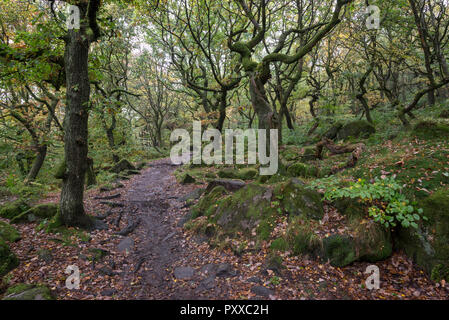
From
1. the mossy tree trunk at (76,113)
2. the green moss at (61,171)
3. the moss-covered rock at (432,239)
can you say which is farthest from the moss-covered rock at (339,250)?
the green moss at (61,171)

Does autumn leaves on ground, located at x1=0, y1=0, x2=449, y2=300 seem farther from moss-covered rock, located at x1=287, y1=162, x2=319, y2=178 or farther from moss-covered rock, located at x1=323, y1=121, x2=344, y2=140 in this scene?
moss-covered rock, located at x1=323, y1=121, x2=344, y2=140

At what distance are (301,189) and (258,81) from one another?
458 centimetres

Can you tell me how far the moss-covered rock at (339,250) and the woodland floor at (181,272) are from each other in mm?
139

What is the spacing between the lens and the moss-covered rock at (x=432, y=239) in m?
3.60

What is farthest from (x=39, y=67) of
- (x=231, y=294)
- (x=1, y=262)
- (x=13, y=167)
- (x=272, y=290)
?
(x=13, y=167)

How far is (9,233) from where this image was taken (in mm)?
5426

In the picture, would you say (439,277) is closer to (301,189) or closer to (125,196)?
(301,189)

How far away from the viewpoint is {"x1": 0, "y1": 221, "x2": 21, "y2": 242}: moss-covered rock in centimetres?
526

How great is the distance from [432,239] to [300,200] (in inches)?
96.6

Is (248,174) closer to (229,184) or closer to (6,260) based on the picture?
(229,184)

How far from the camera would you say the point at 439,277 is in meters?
3.53

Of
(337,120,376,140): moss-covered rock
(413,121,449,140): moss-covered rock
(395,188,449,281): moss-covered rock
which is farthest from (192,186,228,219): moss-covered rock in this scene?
(337,120,376,140): moss-covered rock

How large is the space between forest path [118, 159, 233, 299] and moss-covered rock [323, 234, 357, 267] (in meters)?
2.21

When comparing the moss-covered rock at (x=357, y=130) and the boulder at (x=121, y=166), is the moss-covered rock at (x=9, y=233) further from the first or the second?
the moss-covered rock at (x=357, y=130)
